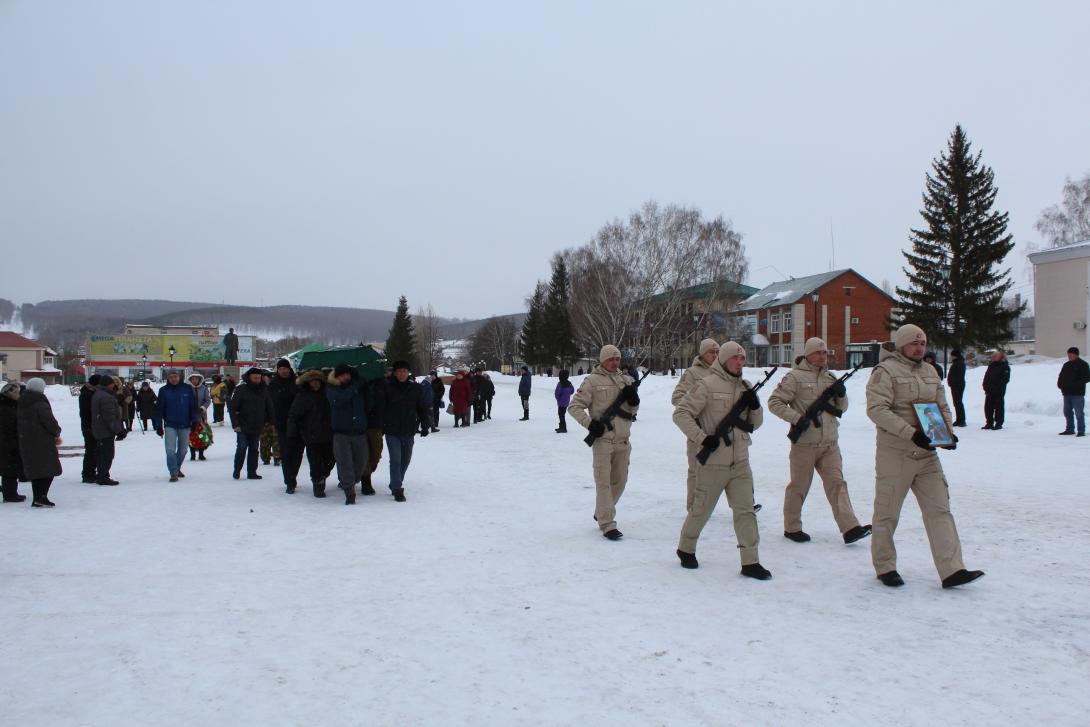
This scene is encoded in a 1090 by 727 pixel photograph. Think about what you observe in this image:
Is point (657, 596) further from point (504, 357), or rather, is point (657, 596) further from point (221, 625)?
point (504, 357)

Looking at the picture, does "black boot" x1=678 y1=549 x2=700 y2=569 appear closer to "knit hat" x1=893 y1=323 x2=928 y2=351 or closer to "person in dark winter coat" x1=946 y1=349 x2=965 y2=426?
"knit hat" x1=893 y1=323 x2=928 y2=351

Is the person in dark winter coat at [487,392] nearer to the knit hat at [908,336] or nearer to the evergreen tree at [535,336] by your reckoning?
the knit hat at [908,336]

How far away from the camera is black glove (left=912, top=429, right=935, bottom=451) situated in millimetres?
5191

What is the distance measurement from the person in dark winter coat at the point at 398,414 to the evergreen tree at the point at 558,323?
6139 cm

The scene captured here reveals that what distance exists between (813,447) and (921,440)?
1597 mm

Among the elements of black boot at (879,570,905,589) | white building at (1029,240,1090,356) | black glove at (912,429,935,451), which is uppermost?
white building at (1029,240,1090,356)

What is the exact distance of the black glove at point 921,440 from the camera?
5191 millimetres

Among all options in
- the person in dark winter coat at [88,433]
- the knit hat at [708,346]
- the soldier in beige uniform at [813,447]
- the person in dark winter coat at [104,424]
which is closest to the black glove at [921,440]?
the soldier in beige uniform at [813,447]

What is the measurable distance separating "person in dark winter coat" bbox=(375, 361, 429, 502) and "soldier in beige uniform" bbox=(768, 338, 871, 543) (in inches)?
182

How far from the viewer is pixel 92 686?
12.8 ft

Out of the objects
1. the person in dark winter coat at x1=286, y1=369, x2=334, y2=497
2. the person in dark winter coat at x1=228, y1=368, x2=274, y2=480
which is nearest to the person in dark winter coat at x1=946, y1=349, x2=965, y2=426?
the person in dark winter coat at x1=286, y1=369, x2=334, y2=497

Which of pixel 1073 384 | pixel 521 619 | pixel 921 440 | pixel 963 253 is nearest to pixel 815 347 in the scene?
pixel 921 440

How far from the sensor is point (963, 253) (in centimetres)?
3766

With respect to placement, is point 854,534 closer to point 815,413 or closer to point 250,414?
point 815,413
